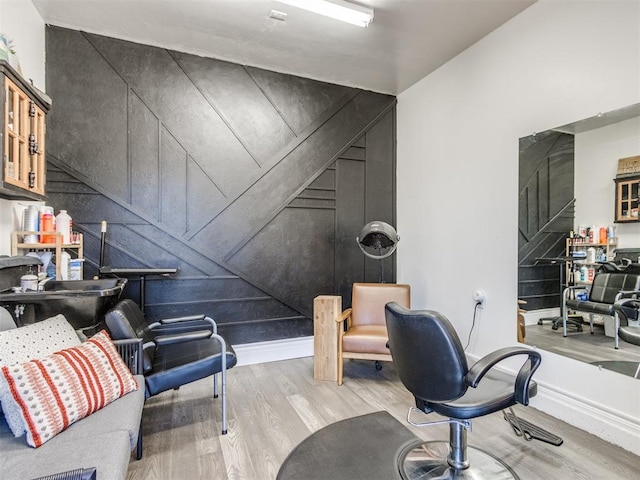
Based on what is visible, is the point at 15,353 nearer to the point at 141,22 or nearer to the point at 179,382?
the point at 179,382

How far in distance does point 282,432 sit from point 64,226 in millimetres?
2307

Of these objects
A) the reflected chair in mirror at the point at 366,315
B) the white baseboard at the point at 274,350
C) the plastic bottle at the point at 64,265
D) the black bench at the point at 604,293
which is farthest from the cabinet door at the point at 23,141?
the black bench at the point at 604,293

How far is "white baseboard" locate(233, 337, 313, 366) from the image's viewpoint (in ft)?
11.5

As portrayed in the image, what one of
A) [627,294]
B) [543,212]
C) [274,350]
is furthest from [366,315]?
[627,294]

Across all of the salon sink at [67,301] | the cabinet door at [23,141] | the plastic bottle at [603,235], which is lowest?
the salon sink at [67,301]

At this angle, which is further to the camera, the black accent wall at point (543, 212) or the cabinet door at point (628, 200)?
the black accent wall at point (543, 212)

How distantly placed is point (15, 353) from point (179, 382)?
909mm

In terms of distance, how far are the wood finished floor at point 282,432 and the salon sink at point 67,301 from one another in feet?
2.88

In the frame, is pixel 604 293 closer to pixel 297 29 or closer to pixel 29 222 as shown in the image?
pixel 297 29

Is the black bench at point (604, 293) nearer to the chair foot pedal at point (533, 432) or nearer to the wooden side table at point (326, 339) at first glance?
the chair foot pedal at point (533, 432)

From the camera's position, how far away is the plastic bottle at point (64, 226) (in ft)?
Result: 8.59

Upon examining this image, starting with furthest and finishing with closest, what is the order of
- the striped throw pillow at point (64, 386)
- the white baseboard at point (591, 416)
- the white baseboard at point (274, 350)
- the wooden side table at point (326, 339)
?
1. the white baseboard at point (274, 350)
2. the wooden side table at point (326, 339)
3. the white baseboard at point (591, 416)
4. the striped throw pillow at point (64, 386)

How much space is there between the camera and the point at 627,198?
6.94 feet

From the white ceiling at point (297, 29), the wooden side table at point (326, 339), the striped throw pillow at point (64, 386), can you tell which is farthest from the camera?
the wooden side table at point (326, 339)
